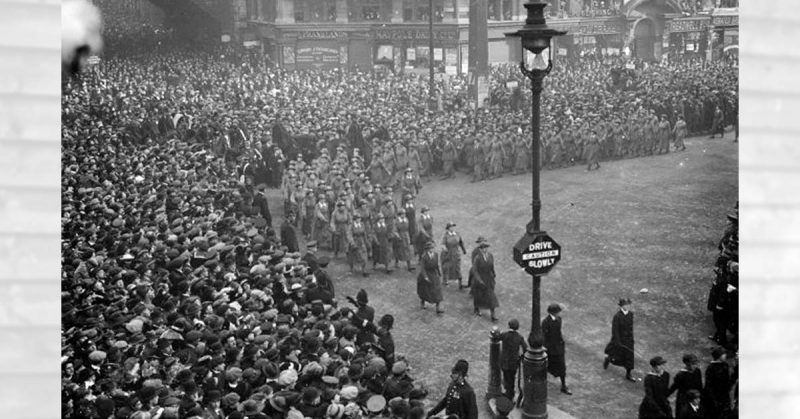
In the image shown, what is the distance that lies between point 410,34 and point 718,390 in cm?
2437

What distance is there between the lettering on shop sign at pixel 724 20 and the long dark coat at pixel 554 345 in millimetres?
6438

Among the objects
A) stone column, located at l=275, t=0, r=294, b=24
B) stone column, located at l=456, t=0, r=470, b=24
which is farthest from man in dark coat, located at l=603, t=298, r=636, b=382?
stone column, located at l=456, t=0, r=470, b=24

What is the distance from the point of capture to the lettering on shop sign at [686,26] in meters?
16.3

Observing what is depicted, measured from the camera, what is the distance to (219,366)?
28.3 ft

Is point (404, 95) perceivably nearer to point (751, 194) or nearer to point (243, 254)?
point (243, 254)

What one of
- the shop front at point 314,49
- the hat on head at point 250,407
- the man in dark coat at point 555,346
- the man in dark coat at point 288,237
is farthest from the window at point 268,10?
the hat on head at point 250,407

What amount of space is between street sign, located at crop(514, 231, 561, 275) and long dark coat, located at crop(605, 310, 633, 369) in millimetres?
1845

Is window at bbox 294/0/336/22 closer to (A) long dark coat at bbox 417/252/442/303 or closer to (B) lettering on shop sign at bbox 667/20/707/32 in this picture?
(B) lettering on shop sign at bbox 667/20/707/32

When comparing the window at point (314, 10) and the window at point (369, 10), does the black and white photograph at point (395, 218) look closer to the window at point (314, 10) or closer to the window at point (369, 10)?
the window at point (314, 10)

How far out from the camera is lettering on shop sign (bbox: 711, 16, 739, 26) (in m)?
14.5

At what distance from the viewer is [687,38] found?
18.3 metres

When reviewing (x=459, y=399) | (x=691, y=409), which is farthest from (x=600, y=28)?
(x=459, y=399)

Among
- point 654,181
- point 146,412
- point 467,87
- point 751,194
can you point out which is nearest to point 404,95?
point 467,87

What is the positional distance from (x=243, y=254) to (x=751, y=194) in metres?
6.21
